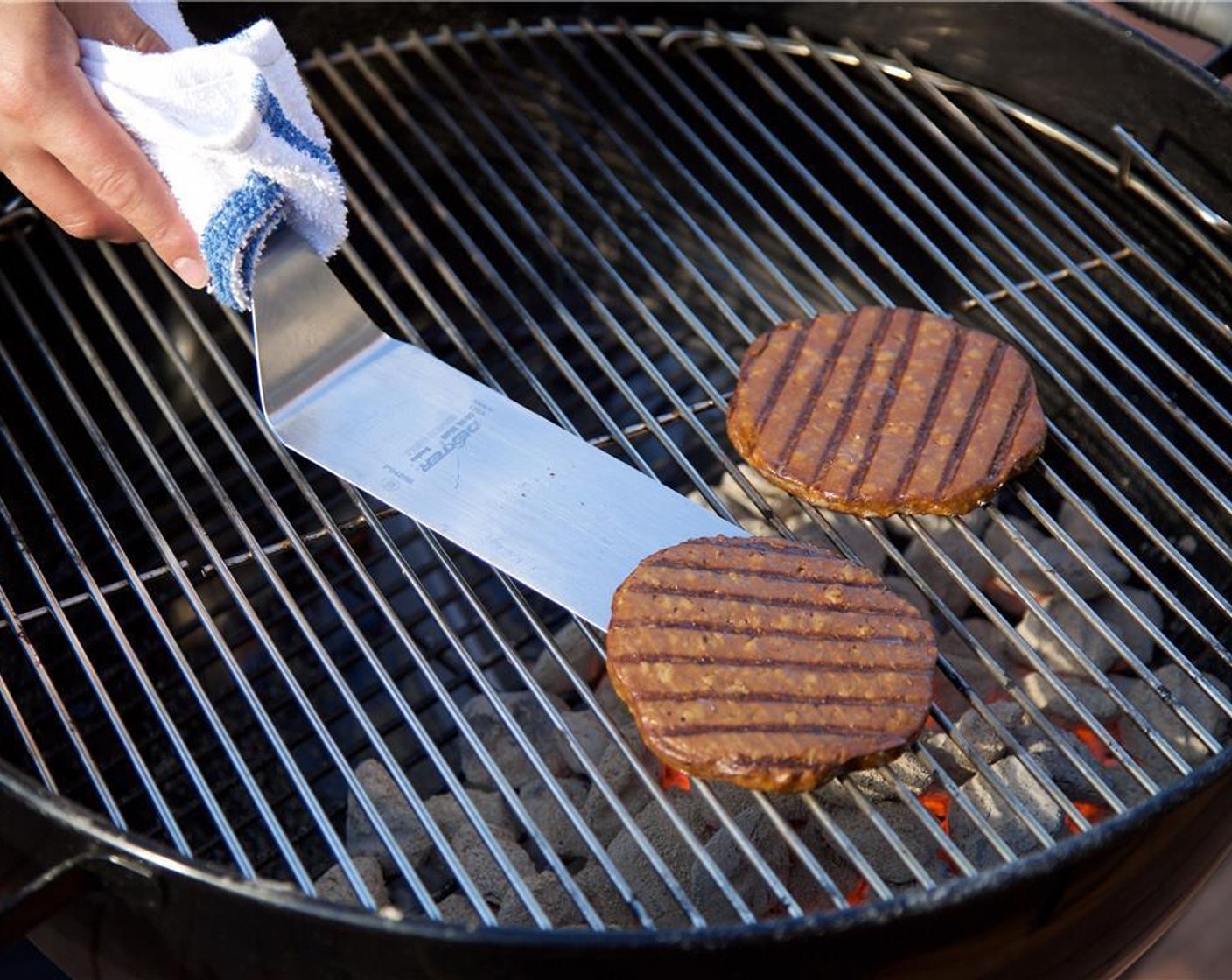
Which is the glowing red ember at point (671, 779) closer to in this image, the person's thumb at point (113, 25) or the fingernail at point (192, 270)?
the fingernail at point (192, 270)

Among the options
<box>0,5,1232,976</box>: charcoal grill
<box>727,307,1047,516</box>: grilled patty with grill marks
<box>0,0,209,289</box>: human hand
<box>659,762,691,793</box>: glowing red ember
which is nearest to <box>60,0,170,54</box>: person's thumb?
<box>0,0,209,289</box>: human hand

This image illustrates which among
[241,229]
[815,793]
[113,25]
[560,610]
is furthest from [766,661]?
[113,25]

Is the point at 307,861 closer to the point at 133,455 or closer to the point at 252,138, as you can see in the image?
the point at 133,455

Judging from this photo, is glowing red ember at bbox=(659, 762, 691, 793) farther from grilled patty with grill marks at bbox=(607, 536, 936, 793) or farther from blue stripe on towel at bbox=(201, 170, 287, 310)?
blue stripe on towel at bbox=(201, 170, 287, 310)

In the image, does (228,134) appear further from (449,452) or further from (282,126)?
(449,452)

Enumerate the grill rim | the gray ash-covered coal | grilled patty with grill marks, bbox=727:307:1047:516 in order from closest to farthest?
the grill rim < the gray ash-covered coal < grilled patty with grill marks, bbox=727:307:1047:516

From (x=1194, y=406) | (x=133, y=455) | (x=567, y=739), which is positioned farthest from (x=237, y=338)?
(x=1194, y=406)

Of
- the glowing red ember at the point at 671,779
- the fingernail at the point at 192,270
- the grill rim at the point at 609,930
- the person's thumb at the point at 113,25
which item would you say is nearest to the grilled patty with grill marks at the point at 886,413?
the glowing red ember at the point at 671,779
